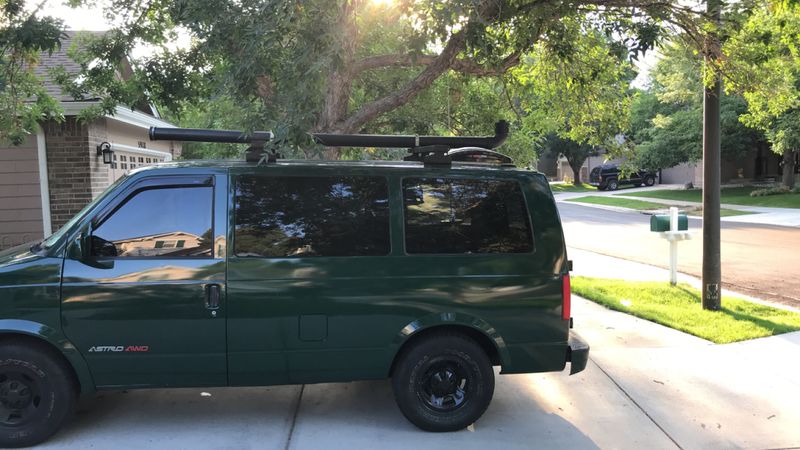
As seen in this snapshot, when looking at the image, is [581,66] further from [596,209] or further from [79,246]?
[596,209]

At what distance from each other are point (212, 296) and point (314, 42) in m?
1.86

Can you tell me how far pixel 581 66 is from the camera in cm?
727

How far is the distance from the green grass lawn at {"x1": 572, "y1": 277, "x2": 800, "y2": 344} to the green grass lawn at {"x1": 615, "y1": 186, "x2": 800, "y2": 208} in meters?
19.3

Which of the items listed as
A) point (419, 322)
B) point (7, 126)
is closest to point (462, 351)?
point (419, 322)

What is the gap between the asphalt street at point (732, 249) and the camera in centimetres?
948

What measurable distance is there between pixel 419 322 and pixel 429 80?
3.01 meters

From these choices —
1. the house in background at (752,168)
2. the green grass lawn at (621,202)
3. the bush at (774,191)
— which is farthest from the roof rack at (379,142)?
the house in background at (752,168)

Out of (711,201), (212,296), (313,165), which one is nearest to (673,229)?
(711,201)

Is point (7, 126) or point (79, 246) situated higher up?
point (7, 126)

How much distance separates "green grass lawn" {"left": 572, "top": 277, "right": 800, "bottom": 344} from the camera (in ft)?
21.1

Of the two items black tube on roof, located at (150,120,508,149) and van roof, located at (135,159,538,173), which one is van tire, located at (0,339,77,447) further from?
black tube on roof, located at (150,120,508,149)

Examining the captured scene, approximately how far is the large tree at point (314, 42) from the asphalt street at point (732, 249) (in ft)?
17.5

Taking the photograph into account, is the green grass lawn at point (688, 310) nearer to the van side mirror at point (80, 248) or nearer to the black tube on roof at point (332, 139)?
the black tube on roof at point (332, 139)

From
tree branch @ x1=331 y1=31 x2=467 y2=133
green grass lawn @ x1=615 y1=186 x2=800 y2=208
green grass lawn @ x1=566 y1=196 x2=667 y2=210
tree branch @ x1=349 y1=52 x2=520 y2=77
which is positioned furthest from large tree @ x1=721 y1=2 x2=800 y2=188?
green grass lawn @ x1=566 y1=196 x2=667 y2=210
